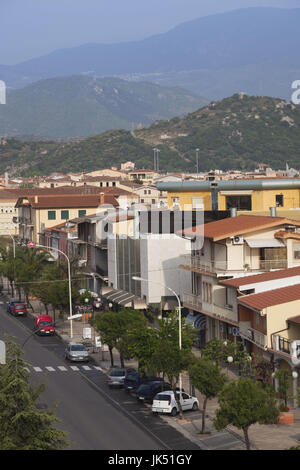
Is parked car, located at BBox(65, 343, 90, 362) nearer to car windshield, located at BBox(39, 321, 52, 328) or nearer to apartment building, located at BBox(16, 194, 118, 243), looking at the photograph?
car windshield, located at BBox(39, 321, 52, 328)

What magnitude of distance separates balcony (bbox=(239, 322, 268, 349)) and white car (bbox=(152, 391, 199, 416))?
4777mm

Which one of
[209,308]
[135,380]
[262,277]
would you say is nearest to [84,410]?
[135,380]

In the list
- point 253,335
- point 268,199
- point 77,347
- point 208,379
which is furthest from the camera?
point 268,199

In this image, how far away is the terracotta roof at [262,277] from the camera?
55841 mm

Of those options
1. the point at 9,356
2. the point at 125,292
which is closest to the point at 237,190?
the point at 125,292

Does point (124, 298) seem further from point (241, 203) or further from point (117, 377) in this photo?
point (117, 377)

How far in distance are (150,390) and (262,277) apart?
10.4 m

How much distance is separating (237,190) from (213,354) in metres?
36.3

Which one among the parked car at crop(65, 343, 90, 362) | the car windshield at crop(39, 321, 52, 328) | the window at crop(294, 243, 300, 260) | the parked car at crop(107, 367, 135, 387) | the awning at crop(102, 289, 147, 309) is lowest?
the car windshield at crop(39, 321, 52, 328)

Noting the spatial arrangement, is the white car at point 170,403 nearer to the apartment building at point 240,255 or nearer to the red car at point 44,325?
the apartment building at point 240,255

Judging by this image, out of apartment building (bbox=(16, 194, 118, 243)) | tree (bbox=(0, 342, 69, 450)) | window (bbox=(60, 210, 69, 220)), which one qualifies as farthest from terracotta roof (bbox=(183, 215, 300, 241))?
window (bbox=(60, 210, 69, 220))

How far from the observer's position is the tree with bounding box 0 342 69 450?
32156 millimetres

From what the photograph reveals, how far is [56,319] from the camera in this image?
282ft

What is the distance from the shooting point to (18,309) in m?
88.1
